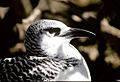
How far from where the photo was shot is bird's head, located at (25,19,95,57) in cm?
192

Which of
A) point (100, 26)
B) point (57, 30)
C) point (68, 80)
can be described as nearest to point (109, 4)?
point (100, 26)

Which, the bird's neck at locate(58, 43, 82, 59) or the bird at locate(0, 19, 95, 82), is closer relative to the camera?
the bird at locate(0, 19, 95, 82)

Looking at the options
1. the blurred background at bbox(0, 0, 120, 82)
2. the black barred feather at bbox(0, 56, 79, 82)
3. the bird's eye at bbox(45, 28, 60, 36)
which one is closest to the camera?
the black barred feather at bbox(0, 56, 79, 82)

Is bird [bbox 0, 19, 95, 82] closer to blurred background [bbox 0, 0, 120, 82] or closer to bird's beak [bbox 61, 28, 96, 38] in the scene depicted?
bird's beak [bbox 61, 28, 96, 38]

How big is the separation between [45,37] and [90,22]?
0.47m

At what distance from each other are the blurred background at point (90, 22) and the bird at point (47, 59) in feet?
1.12

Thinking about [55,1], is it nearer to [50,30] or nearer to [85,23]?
[85,23]

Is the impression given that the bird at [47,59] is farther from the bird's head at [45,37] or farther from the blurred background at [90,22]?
the blurred background at [90,22]

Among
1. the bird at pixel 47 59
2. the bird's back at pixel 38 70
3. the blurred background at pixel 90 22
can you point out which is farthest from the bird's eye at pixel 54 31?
the blurred background at pixel 90 22

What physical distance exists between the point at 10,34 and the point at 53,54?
1.70 ft

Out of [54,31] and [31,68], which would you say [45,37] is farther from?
[31,68]

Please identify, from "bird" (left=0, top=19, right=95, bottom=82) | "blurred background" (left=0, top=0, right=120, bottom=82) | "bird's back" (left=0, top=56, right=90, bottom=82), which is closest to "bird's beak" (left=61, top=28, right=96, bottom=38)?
"bird" (left=0, top=19, right=95, bottom=82)

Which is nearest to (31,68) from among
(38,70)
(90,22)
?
(38,70)

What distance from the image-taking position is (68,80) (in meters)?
1.84
